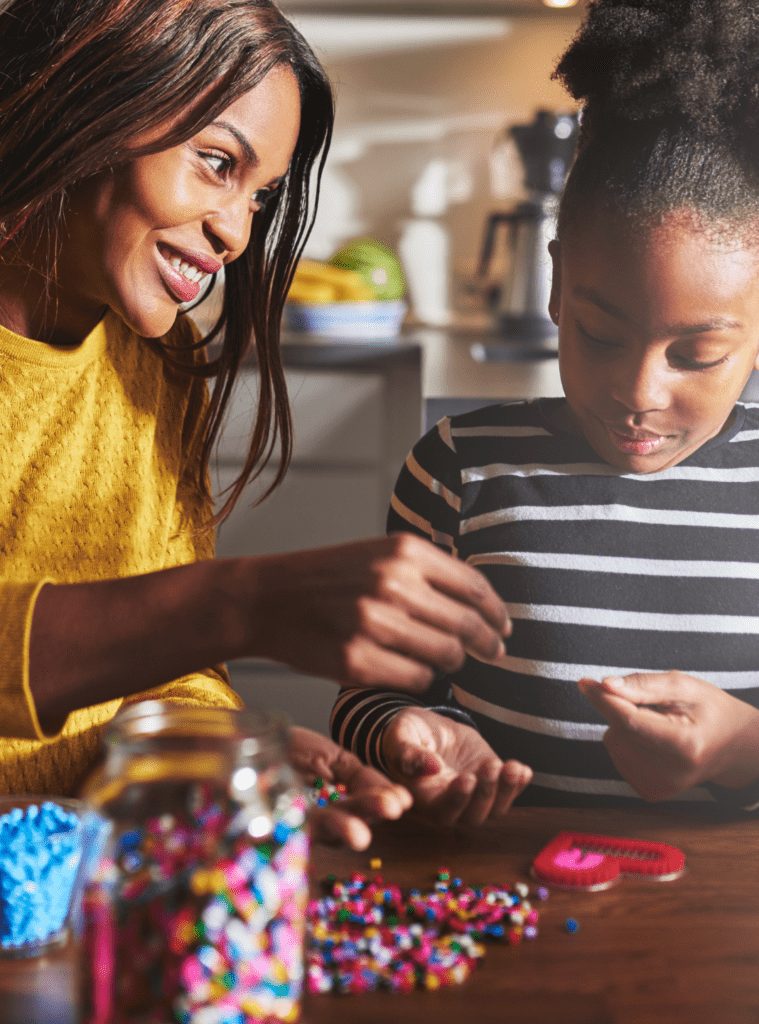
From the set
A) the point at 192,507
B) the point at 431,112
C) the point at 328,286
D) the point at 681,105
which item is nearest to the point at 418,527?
the point at 192,507

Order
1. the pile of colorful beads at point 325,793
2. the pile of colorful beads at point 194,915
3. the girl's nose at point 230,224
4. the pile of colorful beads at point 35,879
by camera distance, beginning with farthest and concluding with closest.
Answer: the girl's nose at point 230,224 → the pile of colorful beads at point 325,793 → the pile of colorful beads at point 35,879 → the pile of colorful beads at point 194,915

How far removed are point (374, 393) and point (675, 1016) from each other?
2.10 ft

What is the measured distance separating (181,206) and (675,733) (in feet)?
1.77

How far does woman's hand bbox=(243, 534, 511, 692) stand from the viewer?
53cm

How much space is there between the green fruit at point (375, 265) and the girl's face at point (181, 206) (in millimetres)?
345

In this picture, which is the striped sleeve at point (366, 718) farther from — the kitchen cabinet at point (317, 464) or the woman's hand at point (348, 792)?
the kitchen cabinet at point (317, 464)

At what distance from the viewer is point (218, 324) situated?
2.94 feet

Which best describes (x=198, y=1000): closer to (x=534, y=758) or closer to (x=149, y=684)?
(x=149, y=684)

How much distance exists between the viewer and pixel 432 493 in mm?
772

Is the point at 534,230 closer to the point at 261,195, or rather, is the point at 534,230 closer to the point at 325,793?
the point at 261,195

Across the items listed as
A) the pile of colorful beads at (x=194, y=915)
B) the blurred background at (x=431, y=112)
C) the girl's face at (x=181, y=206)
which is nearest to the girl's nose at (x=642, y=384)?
the blurred background at (x=431, y=112)

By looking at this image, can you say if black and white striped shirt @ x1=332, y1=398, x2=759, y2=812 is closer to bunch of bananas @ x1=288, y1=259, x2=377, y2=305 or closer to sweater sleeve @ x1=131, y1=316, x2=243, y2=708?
sweater sleeve @ x1=131, y1=316, x2=243, y2=708

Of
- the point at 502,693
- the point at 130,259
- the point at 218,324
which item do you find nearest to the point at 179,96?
the point at 130,259

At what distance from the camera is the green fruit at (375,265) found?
112cm
